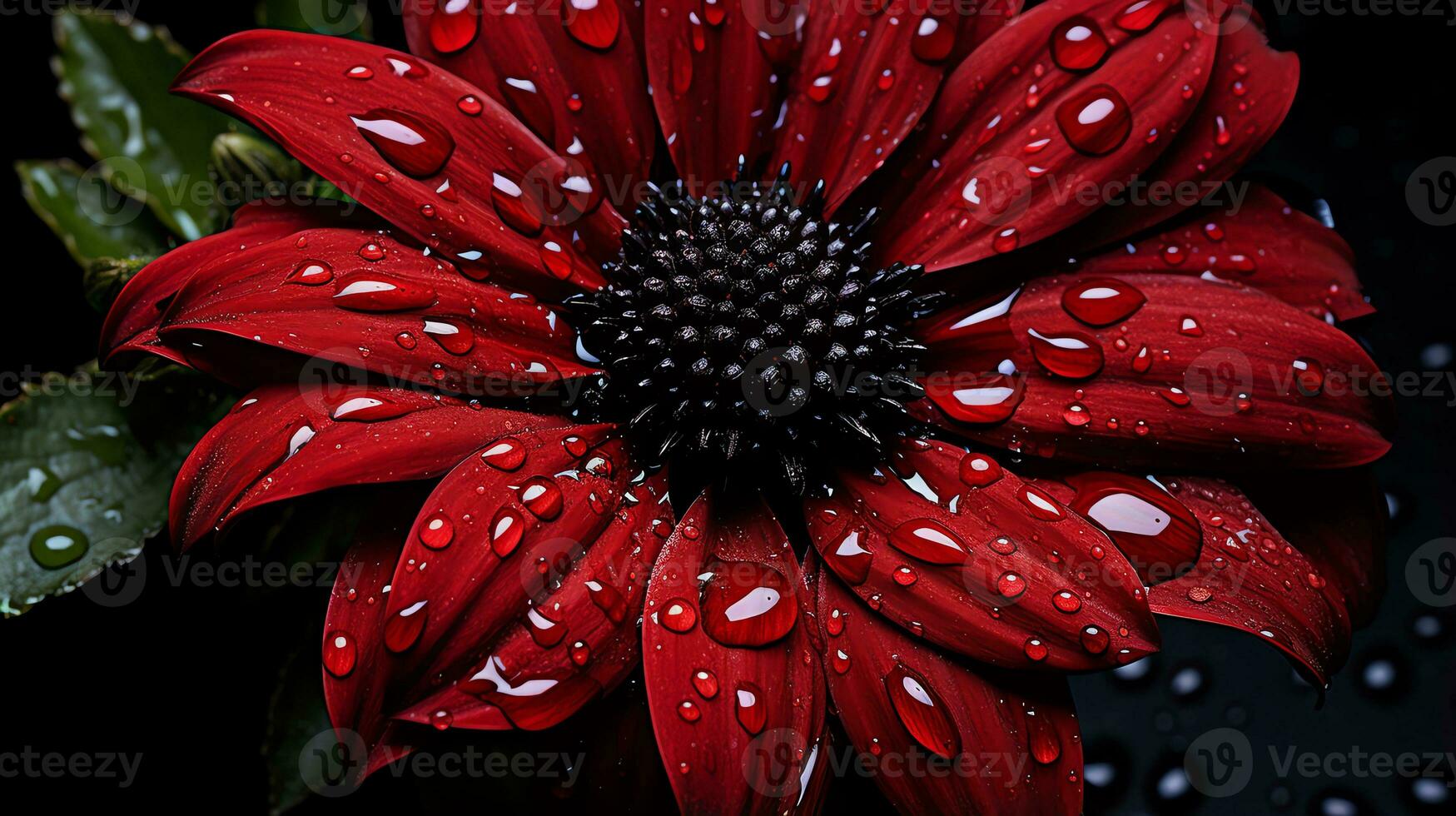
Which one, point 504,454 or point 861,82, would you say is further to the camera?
point 861,82

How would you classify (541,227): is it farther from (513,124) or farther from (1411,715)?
(1411,715)

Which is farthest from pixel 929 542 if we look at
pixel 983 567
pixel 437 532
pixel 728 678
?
pixel 437 532

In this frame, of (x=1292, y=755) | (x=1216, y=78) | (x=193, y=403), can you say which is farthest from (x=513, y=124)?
(x=1292, y=755)

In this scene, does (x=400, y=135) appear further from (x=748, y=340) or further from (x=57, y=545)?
(x=57, y=545)

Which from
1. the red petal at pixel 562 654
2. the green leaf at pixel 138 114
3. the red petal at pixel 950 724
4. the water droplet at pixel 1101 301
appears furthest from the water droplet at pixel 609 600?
the green leaf at pixel 138 114

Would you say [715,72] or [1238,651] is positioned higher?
[715,72]

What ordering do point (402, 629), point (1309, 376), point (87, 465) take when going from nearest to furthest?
point (402, 629)
point (1309, 376)
point (87, 465)
